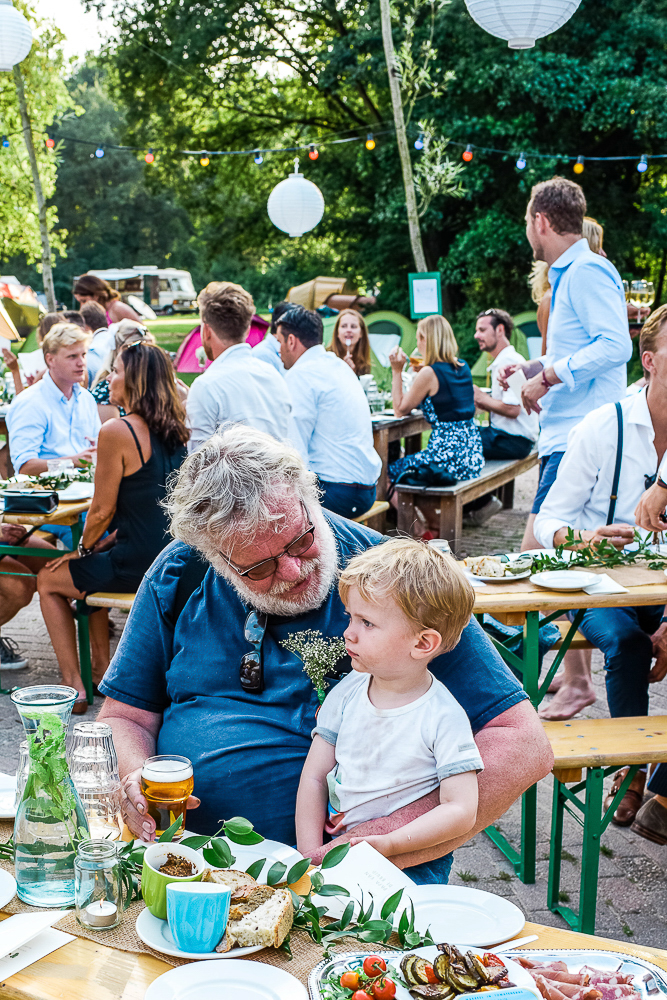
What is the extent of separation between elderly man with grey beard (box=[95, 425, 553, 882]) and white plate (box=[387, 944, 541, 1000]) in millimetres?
498

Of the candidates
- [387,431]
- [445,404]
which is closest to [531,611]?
[445,404]

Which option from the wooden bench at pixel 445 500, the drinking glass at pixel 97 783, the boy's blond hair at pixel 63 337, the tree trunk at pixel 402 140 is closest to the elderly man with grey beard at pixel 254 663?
the drinking glass at pixel 97 783

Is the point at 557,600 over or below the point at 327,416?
below

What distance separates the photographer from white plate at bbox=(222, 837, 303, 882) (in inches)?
58.5

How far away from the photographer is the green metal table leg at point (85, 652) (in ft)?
14.5

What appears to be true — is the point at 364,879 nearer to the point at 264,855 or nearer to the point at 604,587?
the point at 264,855

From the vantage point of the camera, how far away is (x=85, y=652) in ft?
14.7

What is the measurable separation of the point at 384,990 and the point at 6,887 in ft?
2.07

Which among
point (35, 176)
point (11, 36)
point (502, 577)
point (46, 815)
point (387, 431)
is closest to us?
point (46, 815)

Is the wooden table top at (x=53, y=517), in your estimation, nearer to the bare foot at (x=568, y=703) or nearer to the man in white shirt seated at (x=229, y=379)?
the man in white shirt seated at (x=229, y=379)

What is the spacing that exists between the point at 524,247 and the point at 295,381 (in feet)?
41.9

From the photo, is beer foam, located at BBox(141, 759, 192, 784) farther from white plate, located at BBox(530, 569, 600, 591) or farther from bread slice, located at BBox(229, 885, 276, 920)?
white plate, located at BBox(530, 569, 600, 591)

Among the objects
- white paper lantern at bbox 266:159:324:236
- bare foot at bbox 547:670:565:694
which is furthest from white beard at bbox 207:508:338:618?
white paper lantern at bbox 266:159:324:236

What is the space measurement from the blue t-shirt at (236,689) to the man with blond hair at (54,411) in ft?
11.7
